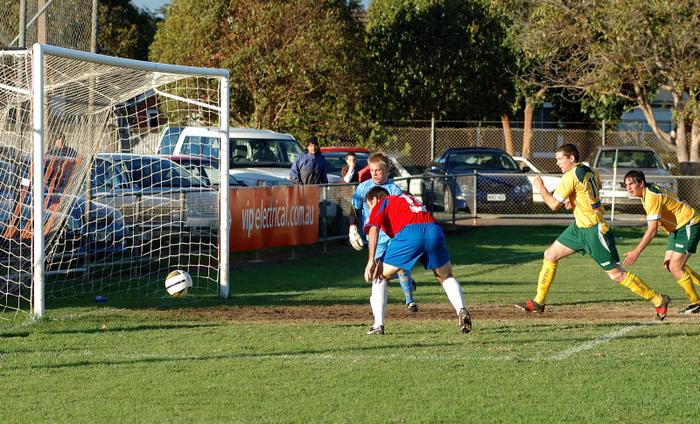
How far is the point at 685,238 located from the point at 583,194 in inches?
64.0

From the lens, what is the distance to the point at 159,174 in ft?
54.9

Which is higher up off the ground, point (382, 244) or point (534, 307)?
point (382, 244)

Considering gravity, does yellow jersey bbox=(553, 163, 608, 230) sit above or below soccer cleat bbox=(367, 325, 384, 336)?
A: above

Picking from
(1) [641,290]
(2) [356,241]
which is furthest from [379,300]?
(1) [641,290]

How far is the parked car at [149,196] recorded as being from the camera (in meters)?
15.2

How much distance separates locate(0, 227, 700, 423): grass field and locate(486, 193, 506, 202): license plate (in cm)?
1225

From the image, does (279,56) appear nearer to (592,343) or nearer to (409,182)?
(409,182)

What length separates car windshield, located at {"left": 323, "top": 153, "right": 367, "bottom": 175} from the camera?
25547mm

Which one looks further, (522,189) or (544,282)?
(522,189)

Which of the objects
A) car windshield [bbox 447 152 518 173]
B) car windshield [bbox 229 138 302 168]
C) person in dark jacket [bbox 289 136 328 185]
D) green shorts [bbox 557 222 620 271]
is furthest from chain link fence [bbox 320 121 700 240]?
green shorts [bbox 557 222 620 271]

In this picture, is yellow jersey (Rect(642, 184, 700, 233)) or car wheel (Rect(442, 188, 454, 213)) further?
car wheel (Rect(442, 188, 454, 213))

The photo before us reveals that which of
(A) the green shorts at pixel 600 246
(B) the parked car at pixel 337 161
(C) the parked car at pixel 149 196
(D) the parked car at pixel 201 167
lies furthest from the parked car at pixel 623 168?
(A) the green shorts at pixel 600 246

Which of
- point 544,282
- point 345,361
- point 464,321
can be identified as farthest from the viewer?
point 544,282

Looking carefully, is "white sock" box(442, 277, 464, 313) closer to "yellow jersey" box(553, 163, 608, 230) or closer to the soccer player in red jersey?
the soccer player in red jersey
